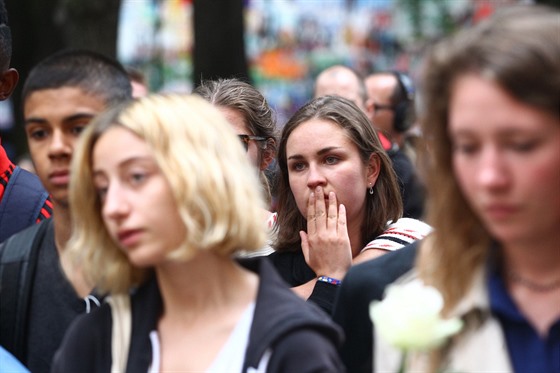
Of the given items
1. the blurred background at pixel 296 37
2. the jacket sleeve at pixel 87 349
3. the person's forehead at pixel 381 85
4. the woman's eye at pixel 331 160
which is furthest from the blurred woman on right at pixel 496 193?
the blurred background at pixel 296 37

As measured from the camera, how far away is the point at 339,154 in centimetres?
469

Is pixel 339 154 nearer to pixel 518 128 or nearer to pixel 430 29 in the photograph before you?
pixel 518 128

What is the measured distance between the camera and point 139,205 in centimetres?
285

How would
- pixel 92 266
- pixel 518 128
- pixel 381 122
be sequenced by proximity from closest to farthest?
Answer: 1. pixel 518 128
2. pixel 92 266
3. pixel 381 122

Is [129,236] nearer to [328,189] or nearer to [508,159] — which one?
[508,159]

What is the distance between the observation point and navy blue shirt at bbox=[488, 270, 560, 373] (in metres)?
2.62

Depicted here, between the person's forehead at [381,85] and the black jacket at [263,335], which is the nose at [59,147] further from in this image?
the person's forehead at [381,85]

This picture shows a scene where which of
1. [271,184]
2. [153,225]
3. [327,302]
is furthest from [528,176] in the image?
[271,184]

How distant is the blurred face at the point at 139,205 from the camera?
2855 mm

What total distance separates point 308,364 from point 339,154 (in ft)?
6.72

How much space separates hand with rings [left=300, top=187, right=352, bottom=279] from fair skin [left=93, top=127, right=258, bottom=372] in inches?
55.2

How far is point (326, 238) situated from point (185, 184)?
5.53ft

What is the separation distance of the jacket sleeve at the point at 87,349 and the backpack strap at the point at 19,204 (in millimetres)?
1456

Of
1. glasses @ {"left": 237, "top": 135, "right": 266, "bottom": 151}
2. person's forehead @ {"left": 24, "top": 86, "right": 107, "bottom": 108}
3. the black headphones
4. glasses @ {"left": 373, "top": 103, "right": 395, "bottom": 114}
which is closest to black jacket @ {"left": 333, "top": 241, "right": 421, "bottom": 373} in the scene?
person's forehead @ {"left": 24, "top": 86, "right": 107, "bottom": 108}
